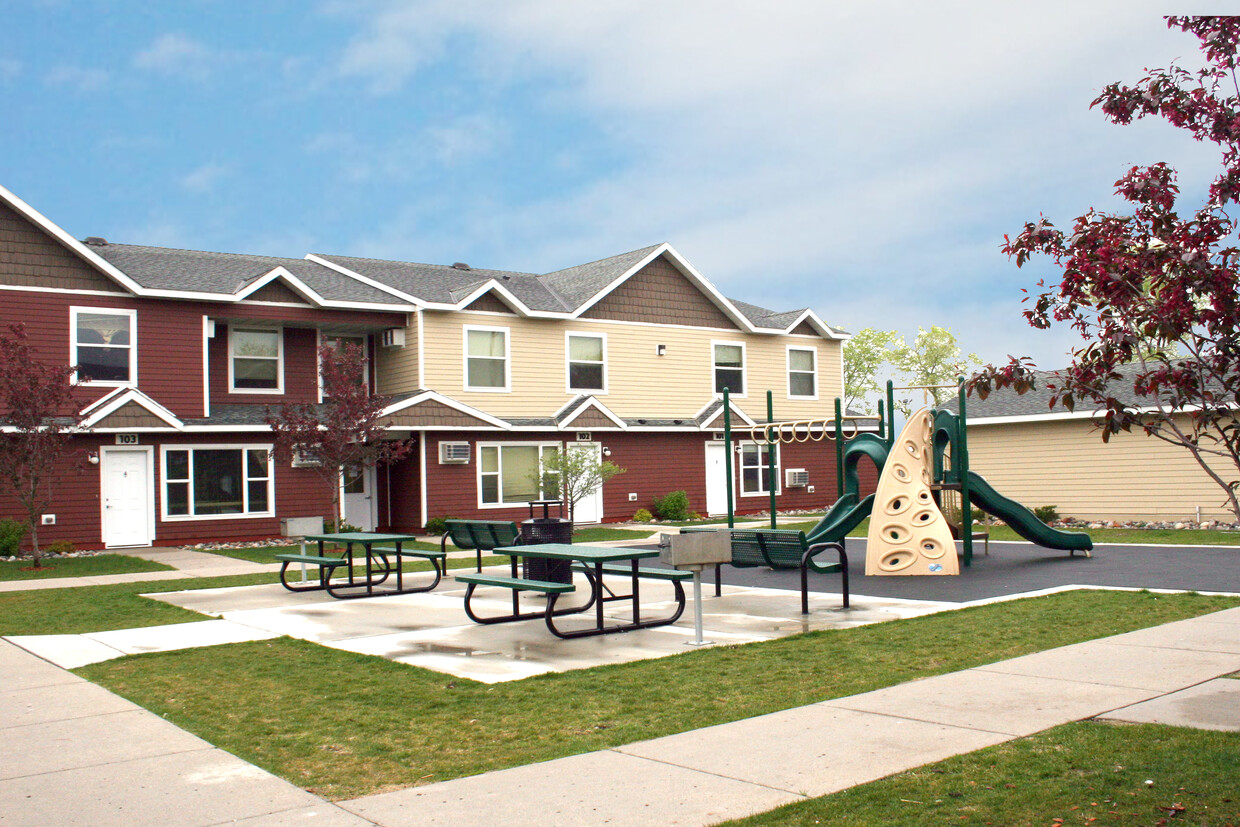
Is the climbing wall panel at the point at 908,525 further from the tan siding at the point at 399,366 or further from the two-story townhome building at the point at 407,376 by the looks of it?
the tan siding at the point at 399,366

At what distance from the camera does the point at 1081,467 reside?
27.2 meters

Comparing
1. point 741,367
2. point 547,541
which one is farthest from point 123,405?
point 741,367

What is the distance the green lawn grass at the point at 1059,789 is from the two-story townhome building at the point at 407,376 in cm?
1413

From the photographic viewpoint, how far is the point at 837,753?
19.7 ft

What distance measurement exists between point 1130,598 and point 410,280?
70.7ft

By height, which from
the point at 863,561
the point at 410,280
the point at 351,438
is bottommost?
the point at 863,561

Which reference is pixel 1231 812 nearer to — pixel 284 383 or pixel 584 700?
pixel 584 700

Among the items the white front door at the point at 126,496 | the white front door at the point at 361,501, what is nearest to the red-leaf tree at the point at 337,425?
the white front door at the point at 126,496

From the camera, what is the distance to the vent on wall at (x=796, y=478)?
3300 centimetres

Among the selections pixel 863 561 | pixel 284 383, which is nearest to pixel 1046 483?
pixel 863 561

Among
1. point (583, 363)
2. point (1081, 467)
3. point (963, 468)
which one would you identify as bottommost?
point (1081, 467)

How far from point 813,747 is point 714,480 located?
25627 mm

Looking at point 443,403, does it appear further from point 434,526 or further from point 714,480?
point 714,480

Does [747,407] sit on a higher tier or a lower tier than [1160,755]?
higher
